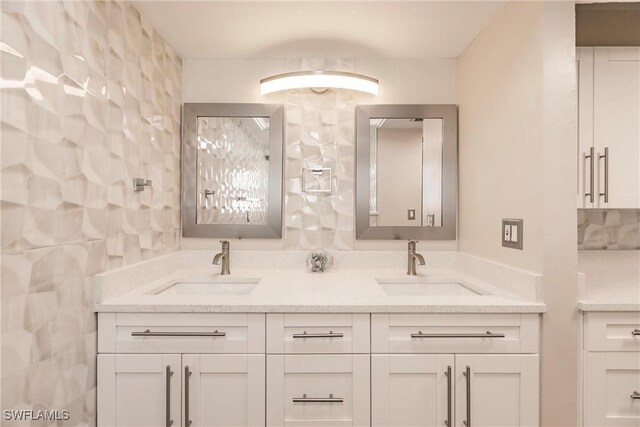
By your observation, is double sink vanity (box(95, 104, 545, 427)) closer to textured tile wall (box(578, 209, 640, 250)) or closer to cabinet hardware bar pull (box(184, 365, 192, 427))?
cabinet hardware bar pull (box(184, 365, 192, 427))

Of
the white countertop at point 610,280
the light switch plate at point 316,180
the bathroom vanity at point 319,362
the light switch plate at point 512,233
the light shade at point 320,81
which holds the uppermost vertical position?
the light shade at point 320,81

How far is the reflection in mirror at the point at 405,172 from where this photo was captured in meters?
2.15

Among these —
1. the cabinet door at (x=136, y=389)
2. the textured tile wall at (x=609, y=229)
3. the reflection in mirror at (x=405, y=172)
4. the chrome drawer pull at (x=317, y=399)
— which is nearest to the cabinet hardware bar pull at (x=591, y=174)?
the textured tile wall at (x=609, y=229)

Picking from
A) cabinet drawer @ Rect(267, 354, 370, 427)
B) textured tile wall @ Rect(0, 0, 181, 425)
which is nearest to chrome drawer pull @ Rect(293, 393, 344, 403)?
cabinet drawer @ Rect(267, 354, 370, 427)

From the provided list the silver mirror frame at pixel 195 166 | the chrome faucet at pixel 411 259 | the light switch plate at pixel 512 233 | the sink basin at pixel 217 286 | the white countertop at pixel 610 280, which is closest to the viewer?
the white countertop at pixel 610 280

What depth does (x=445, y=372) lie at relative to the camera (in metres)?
1.43

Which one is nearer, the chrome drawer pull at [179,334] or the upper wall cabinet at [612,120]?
the chrome drawer pull at [179,334]

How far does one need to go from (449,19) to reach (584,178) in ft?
3.28

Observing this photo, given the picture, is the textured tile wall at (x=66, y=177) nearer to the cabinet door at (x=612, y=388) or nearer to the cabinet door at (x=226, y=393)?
the cabinet door at (x=226, y=393)

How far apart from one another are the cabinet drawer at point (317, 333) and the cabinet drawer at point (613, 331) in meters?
0.88

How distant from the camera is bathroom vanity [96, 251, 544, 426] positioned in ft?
4.66

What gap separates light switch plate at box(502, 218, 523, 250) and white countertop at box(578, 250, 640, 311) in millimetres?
264

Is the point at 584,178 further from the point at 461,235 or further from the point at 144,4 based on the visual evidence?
the point at 144,4

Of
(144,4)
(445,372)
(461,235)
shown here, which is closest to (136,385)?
(445,372)
